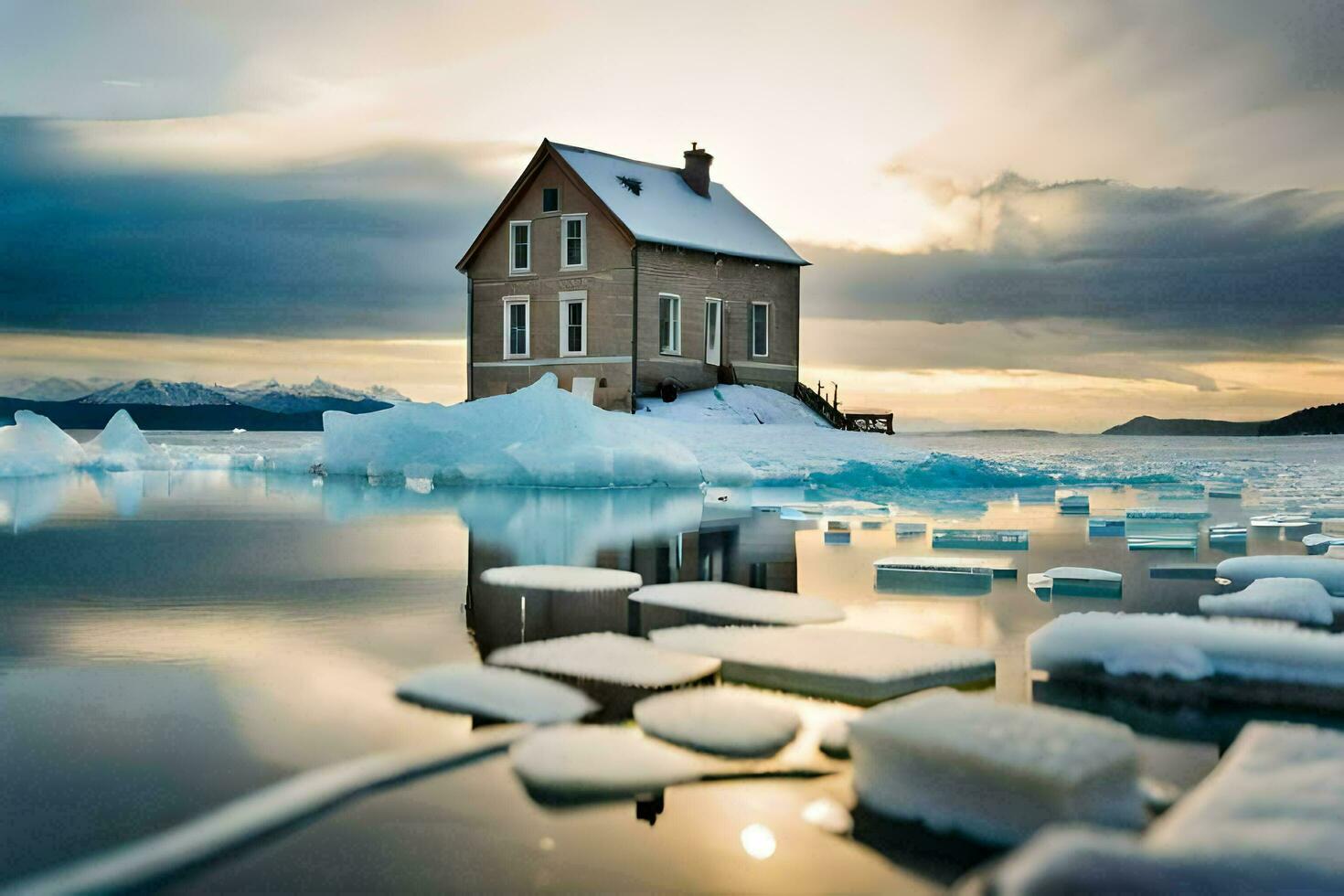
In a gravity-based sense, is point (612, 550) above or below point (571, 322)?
below

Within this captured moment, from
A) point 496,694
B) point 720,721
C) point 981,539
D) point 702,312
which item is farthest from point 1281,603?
point 702,312

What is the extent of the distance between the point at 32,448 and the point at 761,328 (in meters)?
16.1

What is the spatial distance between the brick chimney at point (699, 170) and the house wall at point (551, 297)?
444 cm

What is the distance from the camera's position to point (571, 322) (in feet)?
81.5

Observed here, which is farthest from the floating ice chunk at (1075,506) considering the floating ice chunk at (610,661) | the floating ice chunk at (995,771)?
the floating ice chunk at (995,771)

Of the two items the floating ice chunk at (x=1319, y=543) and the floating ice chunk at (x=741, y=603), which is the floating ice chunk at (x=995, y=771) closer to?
the floating ice chunk at (x=741, y=603)

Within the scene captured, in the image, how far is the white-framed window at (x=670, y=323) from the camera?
24719mm

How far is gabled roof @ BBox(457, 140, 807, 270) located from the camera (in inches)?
966

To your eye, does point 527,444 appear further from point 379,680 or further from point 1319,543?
point 379,680

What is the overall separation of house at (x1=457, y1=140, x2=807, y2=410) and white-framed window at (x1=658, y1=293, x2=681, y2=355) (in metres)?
0.03

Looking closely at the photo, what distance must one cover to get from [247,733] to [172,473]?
22.1 meters

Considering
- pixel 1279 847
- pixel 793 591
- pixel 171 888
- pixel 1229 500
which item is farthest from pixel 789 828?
pixel 1229 500

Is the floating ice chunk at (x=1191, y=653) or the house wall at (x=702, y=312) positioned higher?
the house wall at (x=702, y=312)

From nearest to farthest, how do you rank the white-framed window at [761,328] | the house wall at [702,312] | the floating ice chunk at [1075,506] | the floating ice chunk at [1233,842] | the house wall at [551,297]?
1. the floating ice chunk at [1233,842]
2. the floating ice chunk at [1075,506]
3. the house wall at [551,297]
4. the house wall at [702,312]
5. the white-framed window at [761,328]
